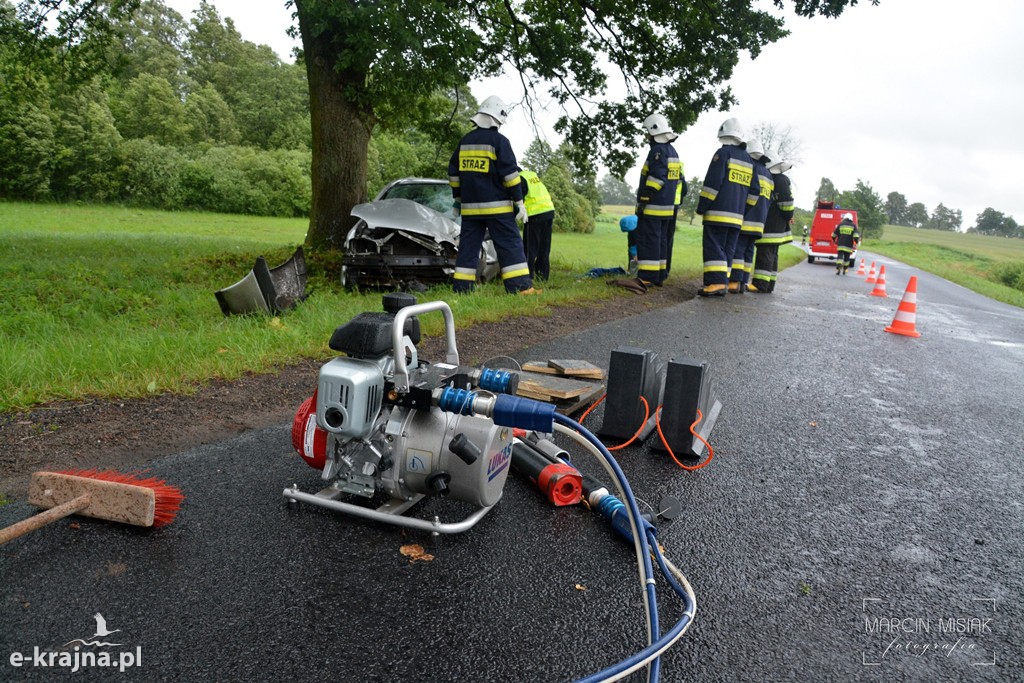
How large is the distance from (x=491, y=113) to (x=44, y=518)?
22.2ft

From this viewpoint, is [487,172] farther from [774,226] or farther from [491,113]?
[774,226]

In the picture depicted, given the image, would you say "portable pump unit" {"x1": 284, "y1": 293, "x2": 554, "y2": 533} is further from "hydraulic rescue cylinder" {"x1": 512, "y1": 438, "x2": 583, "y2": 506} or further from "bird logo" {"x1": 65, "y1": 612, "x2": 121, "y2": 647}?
"bird logo" {"x1": 65, "y1": 612, "x2": 121, "y2": 647}

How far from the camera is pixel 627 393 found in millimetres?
3514

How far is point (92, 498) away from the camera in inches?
90.1

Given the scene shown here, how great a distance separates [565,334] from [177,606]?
4.77 m

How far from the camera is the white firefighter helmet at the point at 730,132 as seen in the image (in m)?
9.80

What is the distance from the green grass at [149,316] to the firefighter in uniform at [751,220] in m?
1.78

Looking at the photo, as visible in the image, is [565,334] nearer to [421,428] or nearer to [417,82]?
[421,428]

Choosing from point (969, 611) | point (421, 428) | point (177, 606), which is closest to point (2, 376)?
point (177, 606)

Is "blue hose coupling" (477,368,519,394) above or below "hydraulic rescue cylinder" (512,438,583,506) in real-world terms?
above

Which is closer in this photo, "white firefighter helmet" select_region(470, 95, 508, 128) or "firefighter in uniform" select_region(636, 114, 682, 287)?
"white firefighter helmet" select_region(470, 95, 508, 128)

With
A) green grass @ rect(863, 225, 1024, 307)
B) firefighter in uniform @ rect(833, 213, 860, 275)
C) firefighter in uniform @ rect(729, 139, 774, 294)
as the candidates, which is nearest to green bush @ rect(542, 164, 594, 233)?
firefighter in uniform @ rect(833, 213, 860, 275)

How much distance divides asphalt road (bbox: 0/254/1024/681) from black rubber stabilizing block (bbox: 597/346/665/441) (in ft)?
0.46

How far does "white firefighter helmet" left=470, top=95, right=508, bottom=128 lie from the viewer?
7.77 m
